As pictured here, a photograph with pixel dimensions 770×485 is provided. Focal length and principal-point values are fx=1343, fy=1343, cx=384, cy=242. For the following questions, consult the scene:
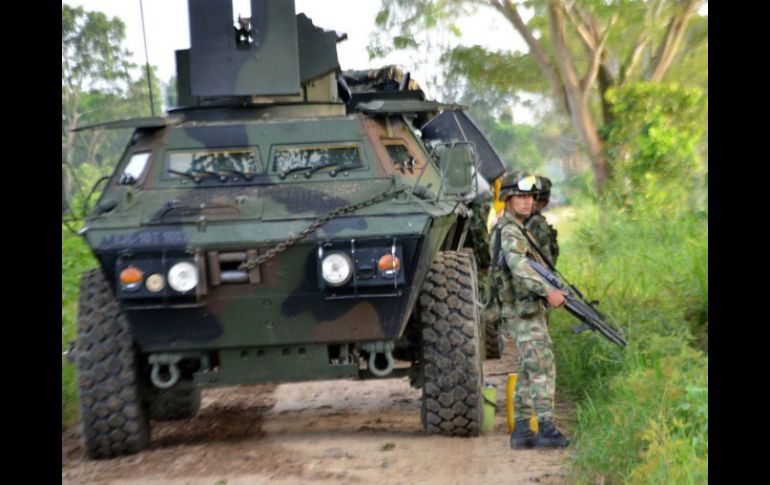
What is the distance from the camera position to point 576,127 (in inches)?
662

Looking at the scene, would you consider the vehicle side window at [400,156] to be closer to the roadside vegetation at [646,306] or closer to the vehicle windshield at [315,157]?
the vehicle windshield at [315,157]

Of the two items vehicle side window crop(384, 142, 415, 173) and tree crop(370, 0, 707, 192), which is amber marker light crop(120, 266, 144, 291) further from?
tree crop(370, 0, 707, 192)

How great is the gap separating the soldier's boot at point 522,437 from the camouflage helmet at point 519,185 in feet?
3.65

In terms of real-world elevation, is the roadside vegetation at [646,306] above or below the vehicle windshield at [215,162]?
below

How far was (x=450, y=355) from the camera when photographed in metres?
6.65

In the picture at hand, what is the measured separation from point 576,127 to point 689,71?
3479 mm

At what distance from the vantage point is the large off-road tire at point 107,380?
21.6 feet

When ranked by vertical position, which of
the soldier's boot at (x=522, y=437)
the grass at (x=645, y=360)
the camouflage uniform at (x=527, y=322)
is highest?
the camouflage uniform at (x=527, y=322)

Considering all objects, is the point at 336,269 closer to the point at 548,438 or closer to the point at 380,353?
the point at 380,353

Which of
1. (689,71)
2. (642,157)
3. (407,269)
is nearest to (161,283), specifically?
(407,269)

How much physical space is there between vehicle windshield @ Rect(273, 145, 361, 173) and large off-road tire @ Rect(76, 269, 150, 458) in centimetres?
119

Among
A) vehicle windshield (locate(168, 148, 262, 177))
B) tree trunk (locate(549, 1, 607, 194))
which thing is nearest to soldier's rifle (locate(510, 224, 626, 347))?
vehicle windshield (locate(168, 148, 262, 177))

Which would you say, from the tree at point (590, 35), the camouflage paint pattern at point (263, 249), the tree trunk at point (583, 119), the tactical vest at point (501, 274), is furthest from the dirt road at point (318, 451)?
the tree trunk at point (583, 119)

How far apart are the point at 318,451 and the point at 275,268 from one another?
0.92 m
